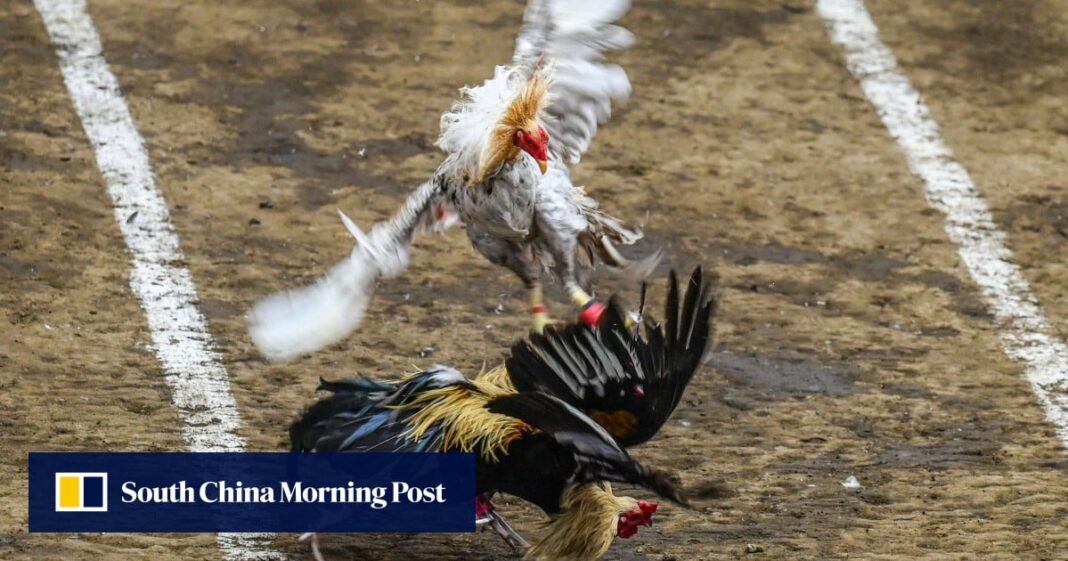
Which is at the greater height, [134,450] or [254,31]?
[254,31]

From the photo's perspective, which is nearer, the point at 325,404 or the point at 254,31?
the point at 325,404

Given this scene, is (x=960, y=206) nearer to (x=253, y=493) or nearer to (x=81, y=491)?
(x=253, y=493)

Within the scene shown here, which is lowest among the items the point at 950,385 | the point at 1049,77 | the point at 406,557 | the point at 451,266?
the point at 406,557

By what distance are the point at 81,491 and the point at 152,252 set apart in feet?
7.19

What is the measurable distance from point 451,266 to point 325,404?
2.37 meters

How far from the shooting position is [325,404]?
570 centimetres

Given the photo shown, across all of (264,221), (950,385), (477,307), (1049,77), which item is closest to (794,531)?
(950,385)

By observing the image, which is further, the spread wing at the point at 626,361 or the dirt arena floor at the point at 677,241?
the dirt arena floor at the point at 677,241

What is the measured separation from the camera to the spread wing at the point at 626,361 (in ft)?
17.4

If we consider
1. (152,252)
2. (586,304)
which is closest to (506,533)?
(586,304)

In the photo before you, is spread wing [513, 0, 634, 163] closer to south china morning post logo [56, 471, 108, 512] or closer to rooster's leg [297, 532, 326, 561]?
rooster's leg [297, 532, 326, 561]

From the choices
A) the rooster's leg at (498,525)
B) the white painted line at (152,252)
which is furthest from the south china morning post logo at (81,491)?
the rooster's leg at (498,525)

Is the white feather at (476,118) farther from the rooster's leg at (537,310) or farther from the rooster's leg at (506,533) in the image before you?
the rooster's leg at (506,533)

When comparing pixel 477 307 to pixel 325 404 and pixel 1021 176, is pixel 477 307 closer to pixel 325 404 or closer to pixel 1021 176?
pixel 325 404
